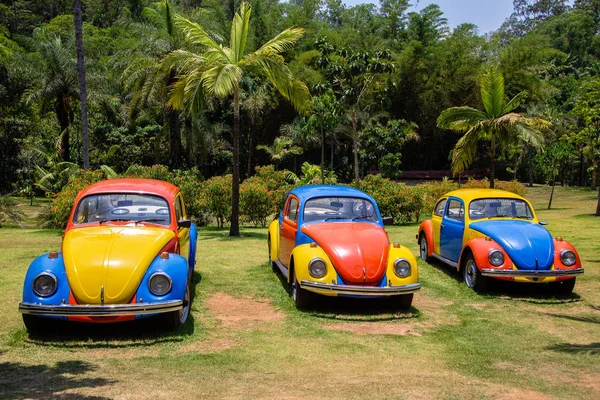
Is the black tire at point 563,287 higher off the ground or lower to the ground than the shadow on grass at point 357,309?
higher

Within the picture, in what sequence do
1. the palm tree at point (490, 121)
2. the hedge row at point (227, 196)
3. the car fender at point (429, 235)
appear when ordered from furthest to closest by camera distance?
the palm tree at point (490, 121), the hedge row at point (227, 196), the car fender at point (429, 235)

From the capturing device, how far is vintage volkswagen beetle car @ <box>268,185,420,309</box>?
286 inches

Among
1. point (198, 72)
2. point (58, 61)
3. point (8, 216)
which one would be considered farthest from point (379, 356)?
point (58, 61)

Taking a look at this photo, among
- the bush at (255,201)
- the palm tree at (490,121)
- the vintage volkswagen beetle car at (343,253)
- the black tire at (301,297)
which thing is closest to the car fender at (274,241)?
the vintage volkswagen beetle car at (343,253)

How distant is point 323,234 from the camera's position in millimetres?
8016

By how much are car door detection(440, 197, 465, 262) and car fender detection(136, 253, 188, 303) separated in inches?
210

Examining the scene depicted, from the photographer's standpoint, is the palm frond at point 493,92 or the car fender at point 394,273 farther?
the palm frond at point 493,92

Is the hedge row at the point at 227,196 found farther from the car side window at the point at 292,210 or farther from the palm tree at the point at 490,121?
the car side window at the point at 292,210

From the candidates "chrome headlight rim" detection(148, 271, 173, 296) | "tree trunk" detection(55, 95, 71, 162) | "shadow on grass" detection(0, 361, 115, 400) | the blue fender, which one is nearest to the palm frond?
"chrome headlight rim" detection(148, 271, 173, 296)

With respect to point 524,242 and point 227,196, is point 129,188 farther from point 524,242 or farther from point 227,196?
point 227,196

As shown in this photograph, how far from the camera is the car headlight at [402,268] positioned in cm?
746

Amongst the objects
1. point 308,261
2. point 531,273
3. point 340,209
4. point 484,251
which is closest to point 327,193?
point 340,209

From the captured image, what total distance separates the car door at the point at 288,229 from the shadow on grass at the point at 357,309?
1.07m

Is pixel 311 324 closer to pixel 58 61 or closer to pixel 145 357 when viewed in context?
pixel 145 357
